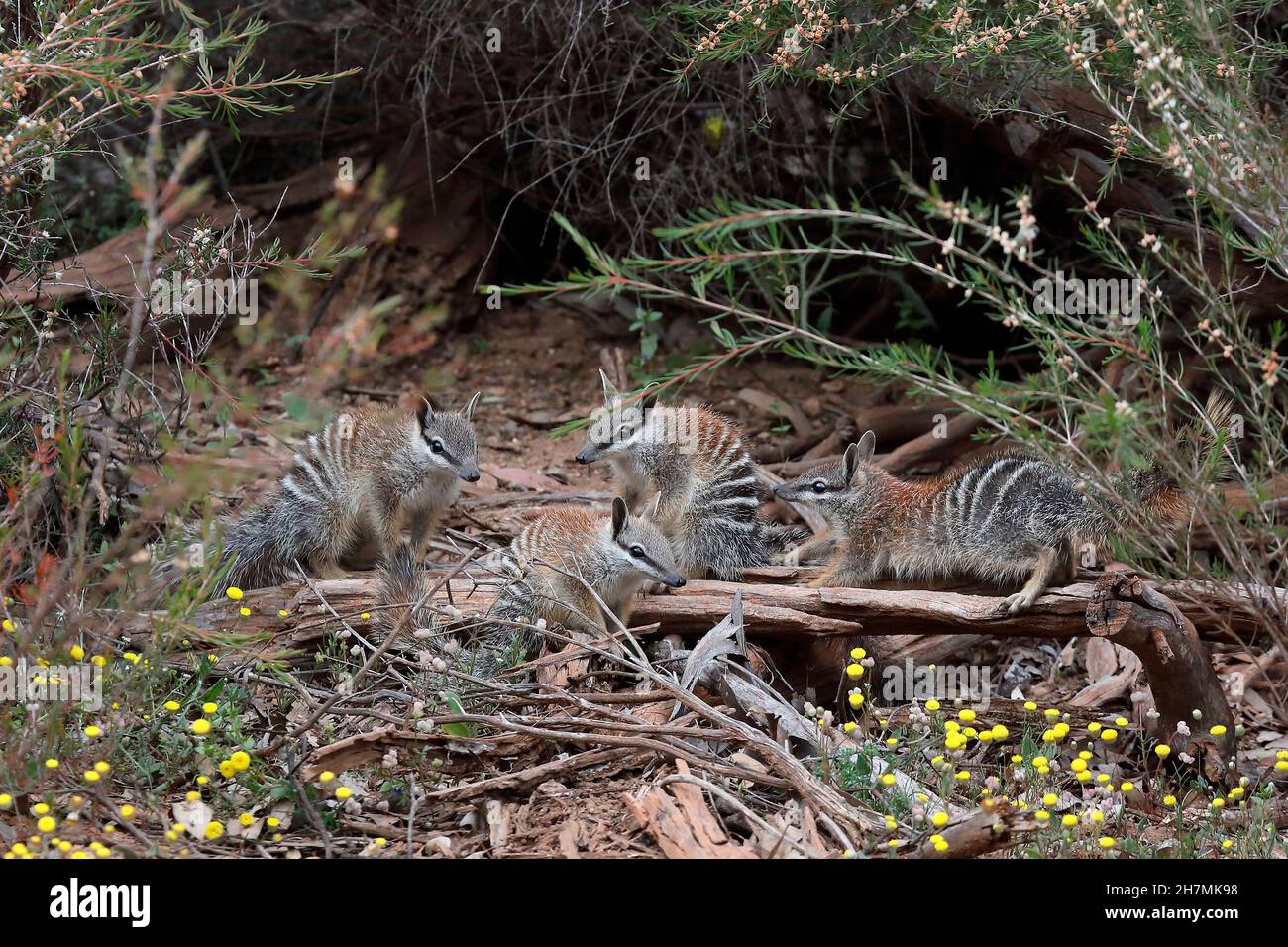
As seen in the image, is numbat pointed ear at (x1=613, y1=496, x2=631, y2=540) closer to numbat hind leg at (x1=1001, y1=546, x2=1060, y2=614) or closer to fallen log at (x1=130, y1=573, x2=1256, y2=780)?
fallen log at (x1=130, y1=573, x2=1256, y2=780)

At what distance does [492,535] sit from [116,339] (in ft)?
7.40

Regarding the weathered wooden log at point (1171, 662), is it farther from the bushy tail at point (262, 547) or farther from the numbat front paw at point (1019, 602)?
the bushy tail at point (262, 547)

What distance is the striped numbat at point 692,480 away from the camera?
654 centimetres

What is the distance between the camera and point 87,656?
483 centimetres

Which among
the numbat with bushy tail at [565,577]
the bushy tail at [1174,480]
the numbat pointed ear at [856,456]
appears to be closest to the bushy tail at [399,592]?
the numbat with bushy tail at [565,577]

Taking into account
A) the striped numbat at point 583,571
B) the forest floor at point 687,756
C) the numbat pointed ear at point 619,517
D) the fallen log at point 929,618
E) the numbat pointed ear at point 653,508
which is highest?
the numbat pointed ear at point 653,508

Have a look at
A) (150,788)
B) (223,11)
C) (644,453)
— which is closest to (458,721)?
(150,788)

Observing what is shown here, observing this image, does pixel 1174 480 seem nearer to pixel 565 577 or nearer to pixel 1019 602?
pixel 1019 602

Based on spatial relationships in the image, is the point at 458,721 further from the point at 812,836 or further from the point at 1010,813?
the point at 1010,813

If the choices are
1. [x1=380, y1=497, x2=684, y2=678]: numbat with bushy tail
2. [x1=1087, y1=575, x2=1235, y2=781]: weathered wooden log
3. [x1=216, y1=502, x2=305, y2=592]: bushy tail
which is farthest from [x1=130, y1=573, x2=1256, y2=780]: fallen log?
[x1=216, y1=502, x2=305, y2=592]: bushy tail

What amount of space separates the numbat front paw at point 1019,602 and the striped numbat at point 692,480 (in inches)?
59.4

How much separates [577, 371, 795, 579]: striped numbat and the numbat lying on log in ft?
0.86

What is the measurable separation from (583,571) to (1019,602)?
2021mm

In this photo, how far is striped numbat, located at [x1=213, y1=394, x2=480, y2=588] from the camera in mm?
6293
